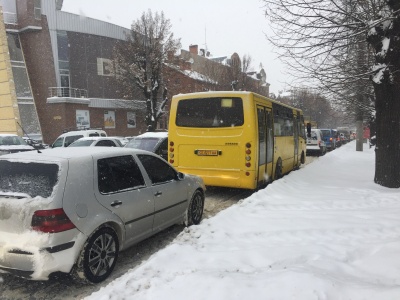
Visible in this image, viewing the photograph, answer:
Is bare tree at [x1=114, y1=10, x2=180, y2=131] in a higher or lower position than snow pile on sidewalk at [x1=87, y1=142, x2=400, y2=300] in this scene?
higher

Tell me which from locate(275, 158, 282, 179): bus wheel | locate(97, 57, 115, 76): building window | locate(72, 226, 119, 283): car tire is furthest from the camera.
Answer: locate(97, 57, 115, 76): building window

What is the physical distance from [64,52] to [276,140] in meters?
29.0

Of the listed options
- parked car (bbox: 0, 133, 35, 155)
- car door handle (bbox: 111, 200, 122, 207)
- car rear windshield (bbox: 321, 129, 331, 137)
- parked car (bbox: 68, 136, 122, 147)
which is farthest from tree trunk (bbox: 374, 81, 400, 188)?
car rear windshield (bbox: 321, 129, 331, 137)

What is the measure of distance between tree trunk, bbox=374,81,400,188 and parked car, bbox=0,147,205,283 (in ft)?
22.7

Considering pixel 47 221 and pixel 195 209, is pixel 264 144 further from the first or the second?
pixel 47 221

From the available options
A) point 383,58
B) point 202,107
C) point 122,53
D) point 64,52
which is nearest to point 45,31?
point 64,52

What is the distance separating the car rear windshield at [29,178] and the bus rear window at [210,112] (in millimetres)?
5402

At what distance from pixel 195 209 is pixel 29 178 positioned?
3.29 m

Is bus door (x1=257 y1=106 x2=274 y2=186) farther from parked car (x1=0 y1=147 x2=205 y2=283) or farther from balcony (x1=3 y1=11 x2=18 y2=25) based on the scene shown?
balcony (x1=3 y1=11 x2=18 y2=25)

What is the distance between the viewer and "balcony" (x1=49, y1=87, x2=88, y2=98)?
31.8m

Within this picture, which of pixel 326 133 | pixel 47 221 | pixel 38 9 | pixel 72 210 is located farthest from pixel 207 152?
pixel 38 9

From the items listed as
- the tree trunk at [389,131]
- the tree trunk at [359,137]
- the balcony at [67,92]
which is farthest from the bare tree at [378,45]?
the balcony at [67,92]

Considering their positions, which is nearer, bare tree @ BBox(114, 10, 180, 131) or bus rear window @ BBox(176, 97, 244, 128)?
bus rear window @ BBox(176, 97, 244, 128)

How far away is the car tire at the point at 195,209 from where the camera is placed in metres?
6.00
